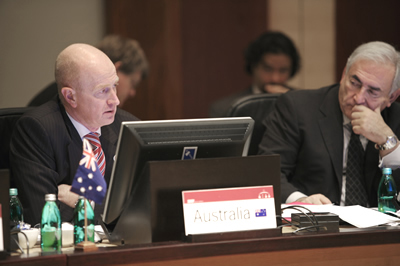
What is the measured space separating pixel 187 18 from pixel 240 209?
335 cm

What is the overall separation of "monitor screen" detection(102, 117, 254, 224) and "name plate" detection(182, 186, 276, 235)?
149 millimetres

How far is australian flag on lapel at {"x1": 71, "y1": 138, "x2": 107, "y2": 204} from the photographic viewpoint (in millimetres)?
1534

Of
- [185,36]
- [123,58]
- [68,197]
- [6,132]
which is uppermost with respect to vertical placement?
[185,36]

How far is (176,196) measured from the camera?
156cm

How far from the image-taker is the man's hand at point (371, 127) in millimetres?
2566

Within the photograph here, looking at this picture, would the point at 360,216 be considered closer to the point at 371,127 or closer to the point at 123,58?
the point at 371,127

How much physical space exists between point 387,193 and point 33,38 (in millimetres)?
3043

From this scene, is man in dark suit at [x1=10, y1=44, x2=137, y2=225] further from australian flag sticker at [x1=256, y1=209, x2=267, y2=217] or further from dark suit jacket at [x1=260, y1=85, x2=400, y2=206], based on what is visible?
dark suit jacket at [x1=260, y1=85, x2=400, y2=206]

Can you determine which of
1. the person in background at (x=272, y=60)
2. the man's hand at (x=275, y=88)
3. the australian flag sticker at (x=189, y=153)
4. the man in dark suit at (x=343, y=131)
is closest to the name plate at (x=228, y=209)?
the australian flag sticker at (x=189, y=153)

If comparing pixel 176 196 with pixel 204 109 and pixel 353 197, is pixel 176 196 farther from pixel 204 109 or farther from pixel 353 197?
pixel 204 109

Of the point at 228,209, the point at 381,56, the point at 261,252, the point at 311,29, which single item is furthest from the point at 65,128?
the point at 311,29

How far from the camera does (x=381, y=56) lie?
8.80 ft

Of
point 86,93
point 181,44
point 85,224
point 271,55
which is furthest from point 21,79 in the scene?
point 85,224

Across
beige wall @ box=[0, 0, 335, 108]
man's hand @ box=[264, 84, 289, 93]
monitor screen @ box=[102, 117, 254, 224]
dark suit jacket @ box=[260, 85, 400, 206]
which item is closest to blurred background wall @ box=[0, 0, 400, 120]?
beige wall @ box=[0, 0, 335, 108]
